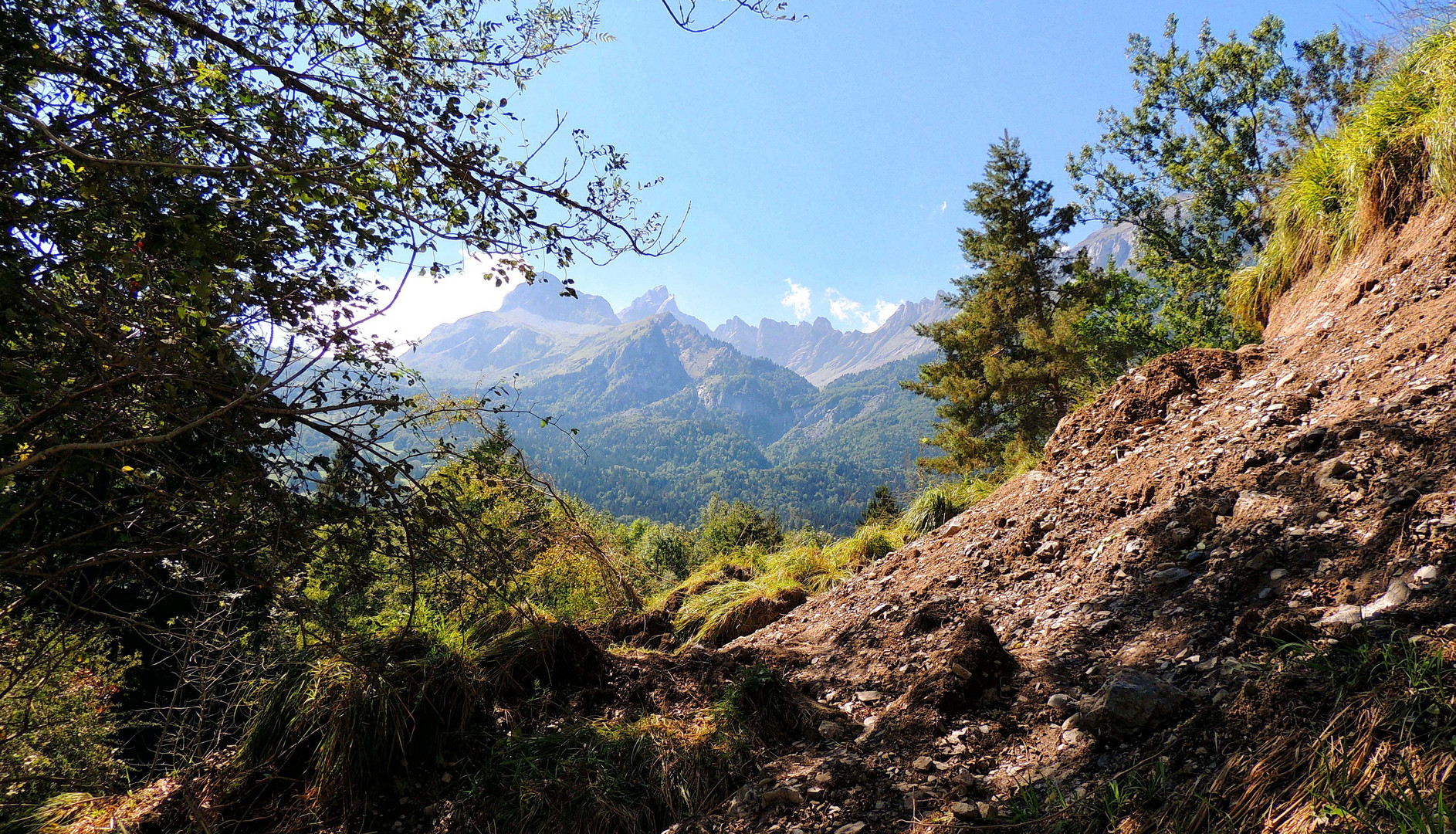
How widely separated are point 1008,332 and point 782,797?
19.7m

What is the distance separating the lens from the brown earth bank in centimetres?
145

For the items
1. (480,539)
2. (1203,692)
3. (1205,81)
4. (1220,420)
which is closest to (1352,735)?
(1203,692)

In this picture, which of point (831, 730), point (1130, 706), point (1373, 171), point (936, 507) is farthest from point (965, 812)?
point (936, 507)

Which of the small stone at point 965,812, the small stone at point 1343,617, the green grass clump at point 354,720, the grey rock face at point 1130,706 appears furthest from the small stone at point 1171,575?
the green grass clump at point 354,720

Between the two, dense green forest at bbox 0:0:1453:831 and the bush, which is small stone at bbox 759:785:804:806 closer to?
dense green forest at bbox 0:0:1453:831

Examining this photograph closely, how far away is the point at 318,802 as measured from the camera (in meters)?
2.48

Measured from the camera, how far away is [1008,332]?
18922 mm

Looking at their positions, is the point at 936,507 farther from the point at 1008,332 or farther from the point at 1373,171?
the point at 1008,332

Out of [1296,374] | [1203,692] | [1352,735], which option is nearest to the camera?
[1352,735]

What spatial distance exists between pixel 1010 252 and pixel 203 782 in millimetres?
21430

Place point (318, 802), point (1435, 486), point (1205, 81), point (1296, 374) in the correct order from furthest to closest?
point (1205, 81), point (1296, 374), point (318, 802), point (1435, 486)

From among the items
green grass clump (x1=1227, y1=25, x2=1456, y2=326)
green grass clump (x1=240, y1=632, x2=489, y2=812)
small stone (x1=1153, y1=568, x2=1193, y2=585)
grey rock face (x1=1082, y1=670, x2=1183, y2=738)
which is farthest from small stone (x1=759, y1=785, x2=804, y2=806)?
green grass clump (x1=1227, y1=25, x2=1456, y2=326)

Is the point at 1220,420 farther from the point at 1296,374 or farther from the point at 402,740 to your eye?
the point at 402,740

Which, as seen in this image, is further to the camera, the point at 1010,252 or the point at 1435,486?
the point at 1010,252
